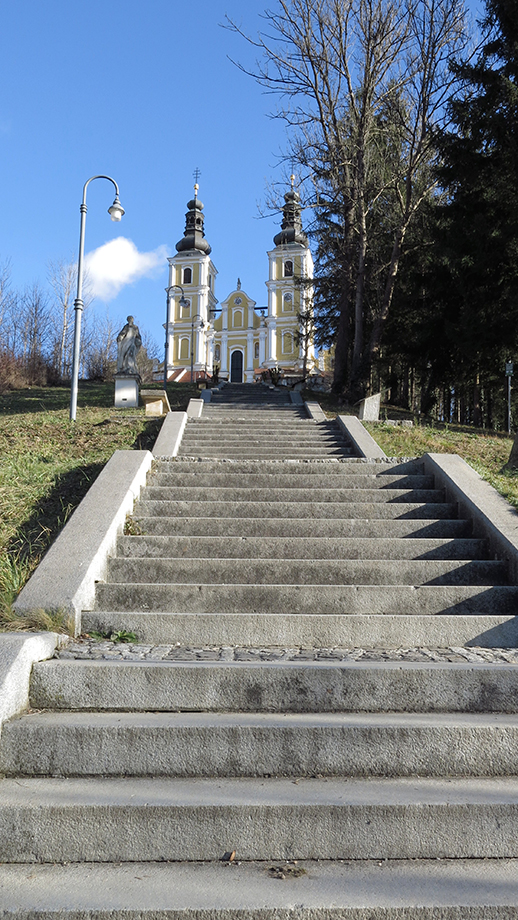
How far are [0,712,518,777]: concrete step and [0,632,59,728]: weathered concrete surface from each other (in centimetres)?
12

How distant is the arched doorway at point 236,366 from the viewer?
233 ft

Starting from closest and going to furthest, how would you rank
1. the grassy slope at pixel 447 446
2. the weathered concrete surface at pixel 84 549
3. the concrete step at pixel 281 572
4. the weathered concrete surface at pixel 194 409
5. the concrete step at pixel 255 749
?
the concrete step at pixel 255 749, the weathered concrete surface at pixel 84 549, the concrete step at pixel 281 572, the grassy slope at pixel 447 446, the weathered concrete surface at pixel 194 409

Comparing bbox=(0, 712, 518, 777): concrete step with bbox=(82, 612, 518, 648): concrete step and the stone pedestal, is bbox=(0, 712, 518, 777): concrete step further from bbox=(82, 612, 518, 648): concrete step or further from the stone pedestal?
the stone pedestal

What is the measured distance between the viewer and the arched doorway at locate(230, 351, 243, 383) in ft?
233

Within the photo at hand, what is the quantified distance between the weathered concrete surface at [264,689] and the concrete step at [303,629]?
103cm

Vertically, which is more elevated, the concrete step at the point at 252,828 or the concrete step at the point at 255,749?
the concrete step at the point at 255,749

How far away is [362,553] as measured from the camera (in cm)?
527

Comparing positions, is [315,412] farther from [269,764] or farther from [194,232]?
[194,232]

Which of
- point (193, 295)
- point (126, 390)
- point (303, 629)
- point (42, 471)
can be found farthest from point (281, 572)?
point (193, 295)

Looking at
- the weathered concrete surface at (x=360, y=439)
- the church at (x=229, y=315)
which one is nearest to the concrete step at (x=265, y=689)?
the weathered concrete surface at (x=360, y=439)

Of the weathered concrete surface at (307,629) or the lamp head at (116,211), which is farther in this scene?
the lamp head at (116,211)

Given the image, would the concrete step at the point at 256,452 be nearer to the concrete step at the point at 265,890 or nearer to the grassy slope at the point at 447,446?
the grassy slope at the point at 447,446

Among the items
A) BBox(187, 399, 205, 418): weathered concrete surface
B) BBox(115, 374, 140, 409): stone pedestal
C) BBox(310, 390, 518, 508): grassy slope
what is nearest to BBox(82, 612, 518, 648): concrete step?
BBox(310, 390, 518, 508): grassy slope

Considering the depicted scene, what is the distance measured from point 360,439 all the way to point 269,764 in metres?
6.53
